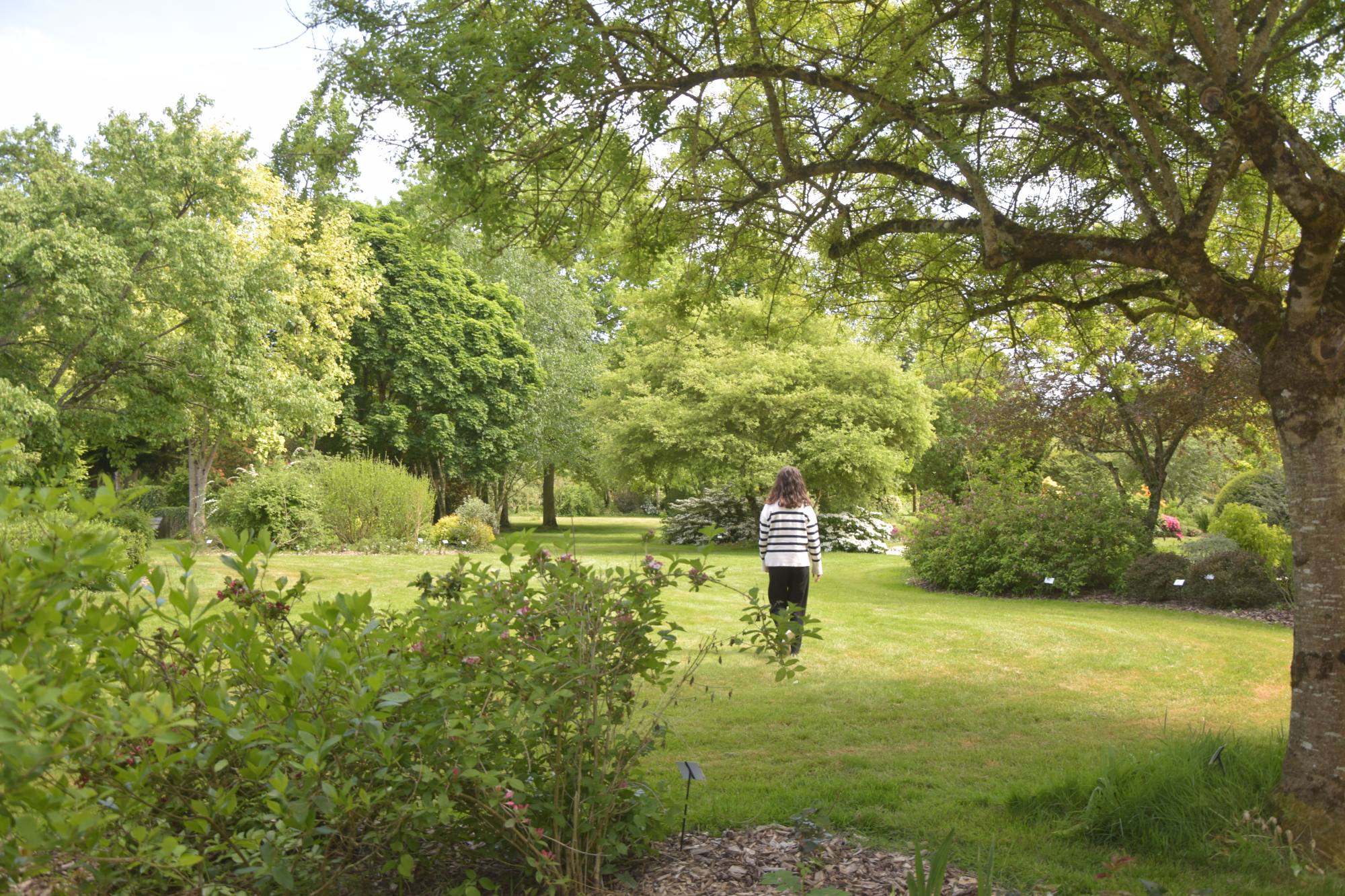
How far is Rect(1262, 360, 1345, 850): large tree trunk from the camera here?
3562mm

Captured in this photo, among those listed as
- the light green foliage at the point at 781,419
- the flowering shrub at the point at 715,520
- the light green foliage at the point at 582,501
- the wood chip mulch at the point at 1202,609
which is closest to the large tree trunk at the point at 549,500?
the light green foliage at the point at 582,501

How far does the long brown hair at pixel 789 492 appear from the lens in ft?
25.9

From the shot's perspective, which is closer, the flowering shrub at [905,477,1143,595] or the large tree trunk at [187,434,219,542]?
the flowering shrub at [905,477,1143,595]

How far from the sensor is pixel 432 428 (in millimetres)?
26031

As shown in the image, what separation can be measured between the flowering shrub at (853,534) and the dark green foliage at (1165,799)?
643 inches

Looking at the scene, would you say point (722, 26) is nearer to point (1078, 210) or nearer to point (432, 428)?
point (1078, 210)

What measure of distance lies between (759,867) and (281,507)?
1563 centimetres

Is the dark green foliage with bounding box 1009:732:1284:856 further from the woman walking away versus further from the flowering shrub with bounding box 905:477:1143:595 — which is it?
the flowering shrub with bounding box 905:477:1143:595

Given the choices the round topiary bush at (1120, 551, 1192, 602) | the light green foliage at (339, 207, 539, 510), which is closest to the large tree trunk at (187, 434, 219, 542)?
the light green foliage at (339, 207, 539, 510)

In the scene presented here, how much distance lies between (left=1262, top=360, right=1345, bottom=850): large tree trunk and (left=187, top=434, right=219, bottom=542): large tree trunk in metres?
20.5

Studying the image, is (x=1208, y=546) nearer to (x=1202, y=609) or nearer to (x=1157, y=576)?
(x=1157, y=576)

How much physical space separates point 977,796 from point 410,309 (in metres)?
25.0

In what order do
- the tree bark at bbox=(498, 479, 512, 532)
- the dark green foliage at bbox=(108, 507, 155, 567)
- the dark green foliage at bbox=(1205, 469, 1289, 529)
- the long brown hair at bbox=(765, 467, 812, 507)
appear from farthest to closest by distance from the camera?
the tree bark at bbox=(498, 479, 512, 532)
the dark green foliage at bbox=(1205, 469, 1289, 529)
the dark green foliage at bbox=(108, 507, 155, 567)
the long brown hair at bbox=(765, 467, 812, 507)

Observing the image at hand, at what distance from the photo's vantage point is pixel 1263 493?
17000 millimetres
